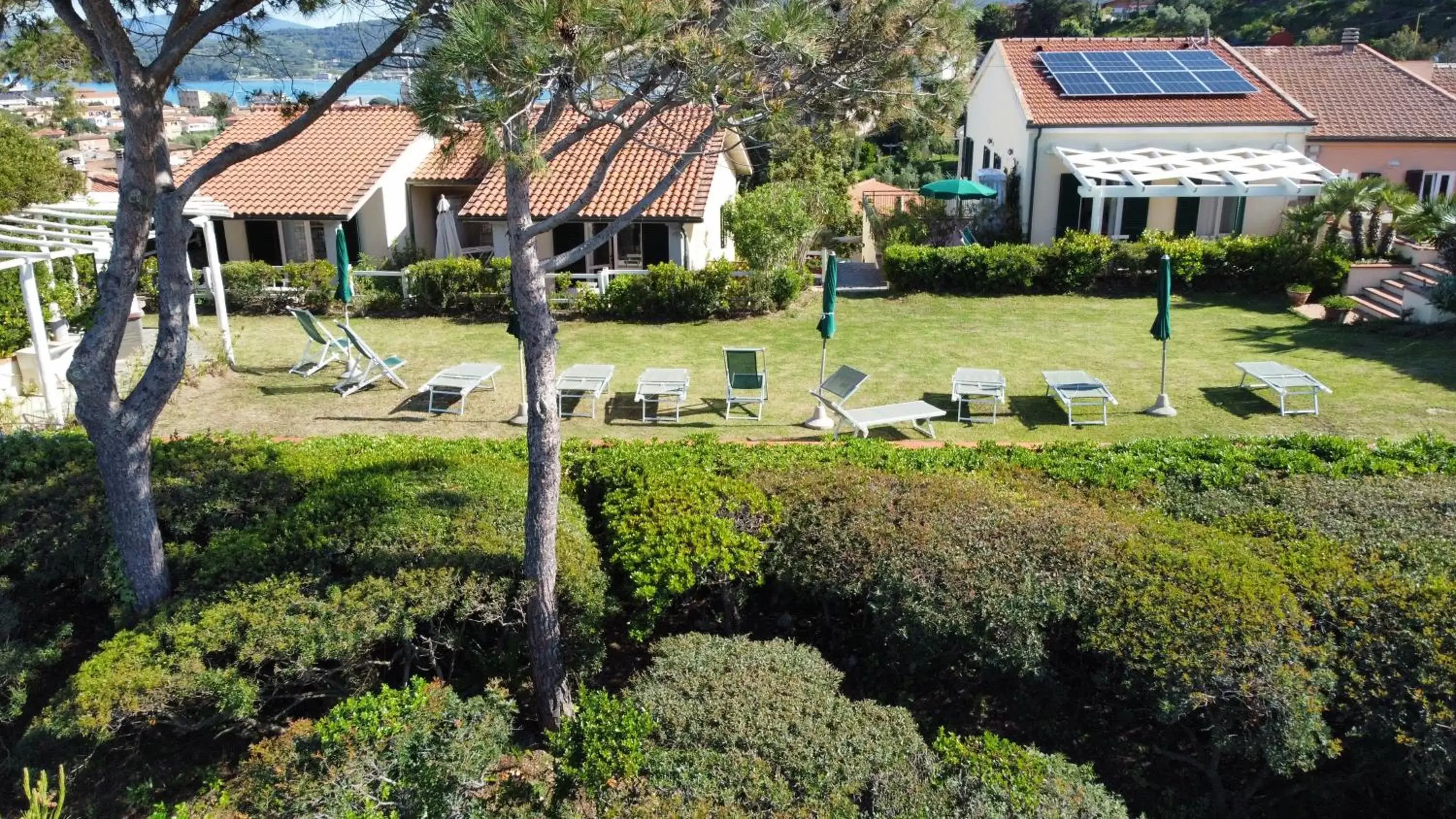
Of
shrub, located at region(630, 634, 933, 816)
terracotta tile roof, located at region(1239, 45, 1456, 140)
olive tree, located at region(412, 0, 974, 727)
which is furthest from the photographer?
terracotta tile roof, located at region(1239, 45, 1456, 140)

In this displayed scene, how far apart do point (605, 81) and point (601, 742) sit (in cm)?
362

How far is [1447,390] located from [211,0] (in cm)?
1429

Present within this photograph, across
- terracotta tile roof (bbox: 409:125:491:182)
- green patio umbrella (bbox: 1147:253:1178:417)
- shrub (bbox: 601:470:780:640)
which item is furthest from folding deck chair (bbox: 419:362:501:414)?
terracotta tile roof (bbox: 409:125:491:182)

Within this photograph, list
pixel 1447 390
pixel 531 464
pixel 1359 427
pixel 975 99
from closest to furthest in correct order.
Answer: pixel 531 464, pixel 1359 427, pixel 1447 390, pixel 975 99

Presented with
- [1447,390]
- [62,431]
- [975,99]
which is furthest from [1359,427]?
[975,99]

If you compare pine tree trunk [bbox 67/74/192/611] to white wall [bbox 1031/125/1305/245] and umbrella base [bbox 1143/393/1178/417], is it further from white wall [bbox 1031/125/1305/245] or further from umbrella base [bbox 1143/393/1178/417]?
white wall [bbox 1031/125/1305/245]

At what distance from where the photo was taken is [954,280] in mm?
20219

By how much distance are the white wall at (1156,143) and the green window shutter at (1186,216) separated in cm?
13

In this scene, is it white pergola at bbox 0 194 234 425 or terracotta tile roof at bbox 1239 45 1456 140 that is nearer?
white pergola at bbox 0 194 234 425

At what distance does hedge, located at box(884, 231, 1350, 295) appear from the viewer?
770 inches

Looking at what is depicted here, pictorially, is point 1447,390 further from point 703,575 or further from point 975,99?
point 975,99

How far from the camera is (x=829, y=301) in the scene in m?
12.6

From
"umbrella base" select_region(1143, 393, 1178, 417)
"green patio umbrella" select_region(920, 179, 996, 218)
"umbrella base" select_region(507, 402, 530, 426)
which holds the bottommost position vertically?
"umbrella base" select_region(507, 402, 530, 426)

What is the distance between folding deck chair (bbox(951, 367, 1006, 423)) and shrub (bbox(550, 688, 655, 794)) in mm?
7777
